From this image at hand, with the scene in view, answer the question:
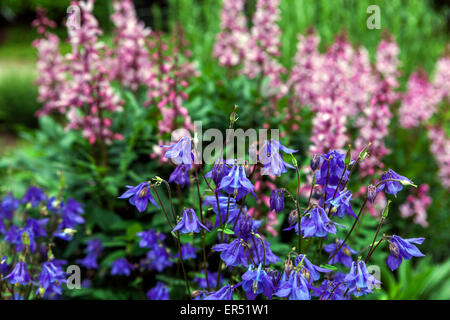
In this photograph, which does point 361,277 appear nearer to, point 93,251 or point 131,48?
point 93,251

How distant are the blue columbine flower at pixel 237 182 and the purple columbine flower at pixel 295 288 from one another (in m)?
0.29

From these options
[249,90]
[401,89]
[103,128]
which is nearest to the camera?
[103,128]

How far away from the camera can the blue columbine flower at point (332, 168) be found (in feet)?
5.03

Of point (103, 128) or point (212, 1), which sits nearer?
point (103, 128)

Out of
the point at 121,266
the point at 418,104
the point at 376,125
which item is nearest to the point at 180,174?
the point at 121,266

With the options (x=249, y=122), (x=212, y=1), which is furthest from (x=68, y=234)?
(x=212, y=1)

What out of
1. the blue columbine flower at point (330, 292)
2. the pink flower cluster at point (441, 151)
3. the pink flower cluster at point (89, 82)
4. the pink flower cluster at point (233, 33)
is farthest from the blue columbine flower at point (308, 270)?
the pink flower cluster at point (441, 151)

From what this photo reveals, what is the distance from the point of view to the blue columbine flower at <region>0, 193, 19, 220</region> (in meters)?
2.54

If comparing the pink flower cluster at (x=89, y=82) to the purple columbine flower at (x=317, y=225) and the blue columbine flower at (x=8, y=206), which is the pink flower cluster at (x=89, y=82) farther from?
the purple columbine flower at (x=317, y=225)

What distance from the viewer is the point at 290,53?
23.2ft

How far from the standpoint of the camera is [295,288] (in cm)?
130

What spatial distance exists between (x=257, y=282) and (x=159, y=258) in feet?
3.51
